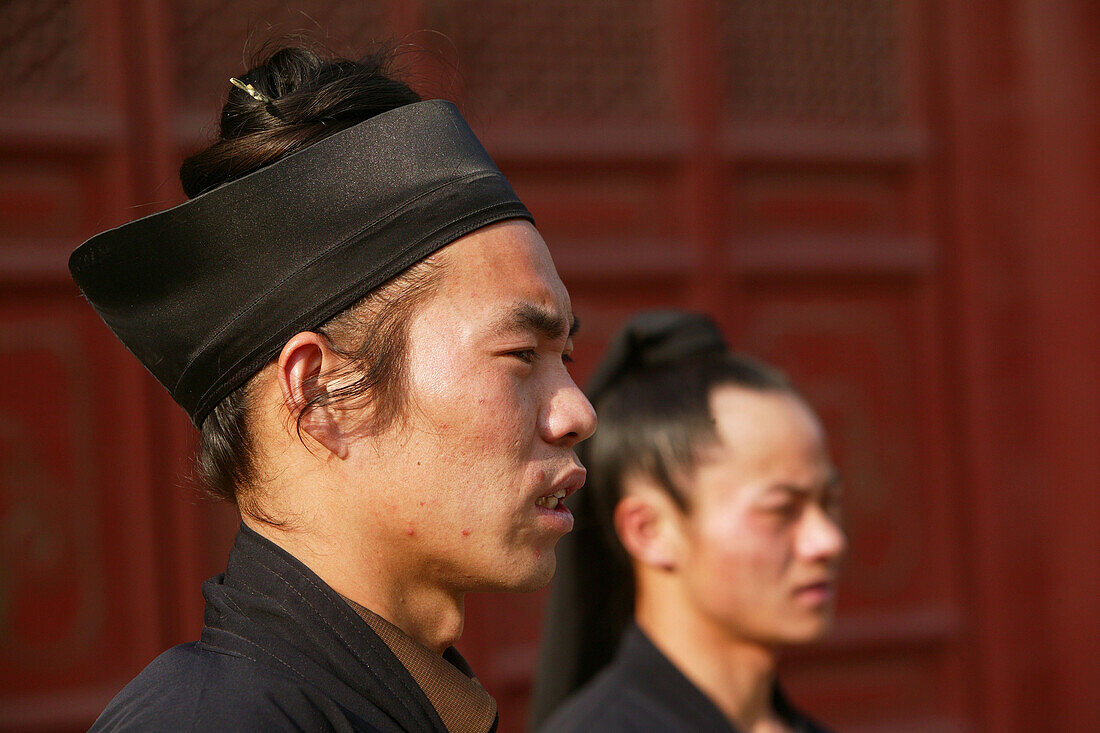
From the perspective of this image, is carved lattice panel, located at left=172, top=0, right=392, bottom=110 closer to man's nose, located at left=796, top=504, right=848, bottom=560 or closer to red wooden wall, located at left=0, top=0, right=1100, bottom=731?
red wooden wall, located at left=0, top=0, right=1100, bottom=731

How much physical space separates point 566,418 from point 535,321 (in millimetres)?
114

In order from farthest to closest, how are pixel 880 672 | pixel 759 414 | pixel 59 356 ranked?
pixel 880 672
pixel 59 356
pixel 759 414

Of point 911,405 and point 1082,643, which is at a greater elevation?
point 911,405

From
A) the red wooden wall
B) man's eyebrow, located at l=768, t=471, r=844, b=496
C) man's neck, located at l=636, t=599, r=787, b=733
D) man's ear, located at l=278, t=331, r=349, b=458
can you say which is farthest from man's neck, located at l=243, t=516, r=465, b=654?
the red wooden wall

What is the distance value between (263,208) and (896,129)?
3.63 m

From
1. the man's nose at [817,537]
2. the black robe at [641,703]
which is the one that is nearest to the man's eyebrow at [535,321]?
the black robe at [641,703]

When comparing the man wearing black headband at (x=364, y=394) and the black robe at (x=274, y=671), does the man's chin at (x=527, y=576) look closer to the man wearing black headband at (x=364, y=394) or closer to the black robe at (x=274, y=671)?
the man wearing black headband at (x=364, y=394)

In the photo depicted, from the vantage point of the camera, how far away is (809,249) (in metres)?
4.29

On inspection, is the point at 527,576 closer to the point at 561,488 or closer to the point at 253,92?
the point at 561,488

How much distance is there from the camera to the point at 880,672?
4.40 m

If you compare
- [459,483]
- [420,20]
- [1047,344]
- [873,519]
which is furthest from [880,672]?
[459,483]

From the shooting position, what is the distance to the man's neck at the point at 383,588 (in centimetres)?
125

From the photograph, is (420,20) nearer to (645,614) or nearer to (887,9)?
(887,9)

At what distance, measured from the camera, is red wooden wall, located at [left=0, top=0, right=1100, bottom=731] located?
340cm
